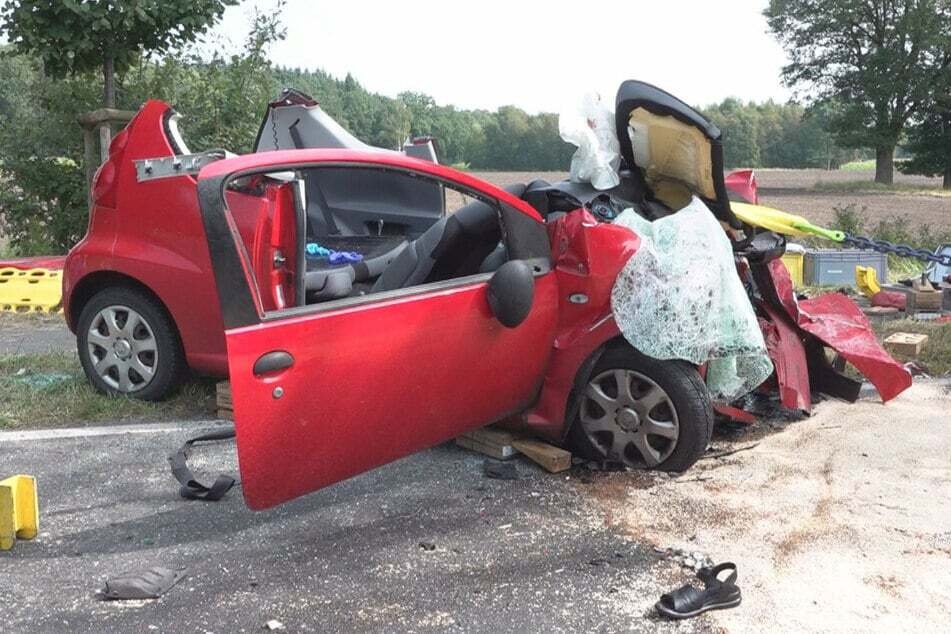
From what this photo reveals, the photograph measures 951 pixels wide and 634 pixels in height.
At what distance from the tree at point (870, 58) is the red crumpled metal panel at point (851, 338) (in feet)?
153

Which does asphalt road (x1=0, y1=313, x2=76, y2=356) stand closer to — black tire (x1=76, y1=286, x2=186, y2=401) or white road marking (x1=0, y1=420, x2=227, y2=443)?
black tire (x1=76, y1=286, x2=186, y2=401)

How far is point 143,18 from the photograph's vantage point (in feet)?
32.0

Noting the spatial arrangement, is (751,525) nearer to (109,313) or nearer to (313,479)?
(313,479)

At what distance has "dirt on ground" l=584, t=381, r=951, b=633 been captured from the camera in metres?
3.22

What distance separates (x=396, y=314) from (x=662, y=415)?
A: 4.60 feet

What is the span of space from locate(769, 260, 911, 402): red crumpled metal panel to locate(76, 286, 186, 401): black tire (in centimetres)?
334

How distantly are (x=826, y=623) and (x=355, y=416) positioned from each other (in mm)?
1770

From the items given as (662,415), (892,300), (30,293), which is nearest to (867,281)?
(892,300)

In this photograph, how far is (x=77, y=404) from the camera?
5547 mm

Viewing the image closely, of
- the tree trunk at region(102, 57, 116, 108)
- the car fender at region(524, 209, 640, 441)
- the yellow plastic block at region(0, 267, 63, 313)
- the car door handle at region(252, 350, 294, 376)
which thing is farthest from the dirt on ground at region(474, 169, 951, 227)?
the car door handle at region(252, 350, 294, 376)

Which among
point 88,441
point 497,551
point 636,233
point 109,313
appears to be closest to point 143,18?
point 109,313

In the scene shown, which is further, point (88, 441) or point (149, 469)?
point (88, 441)

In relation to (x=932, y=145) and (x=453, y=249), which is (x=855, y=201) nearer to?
(x=932, y=145)

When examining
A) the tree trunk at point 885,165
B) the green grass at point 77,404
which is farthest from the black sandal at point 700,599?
the tree trunk at point 885,165
